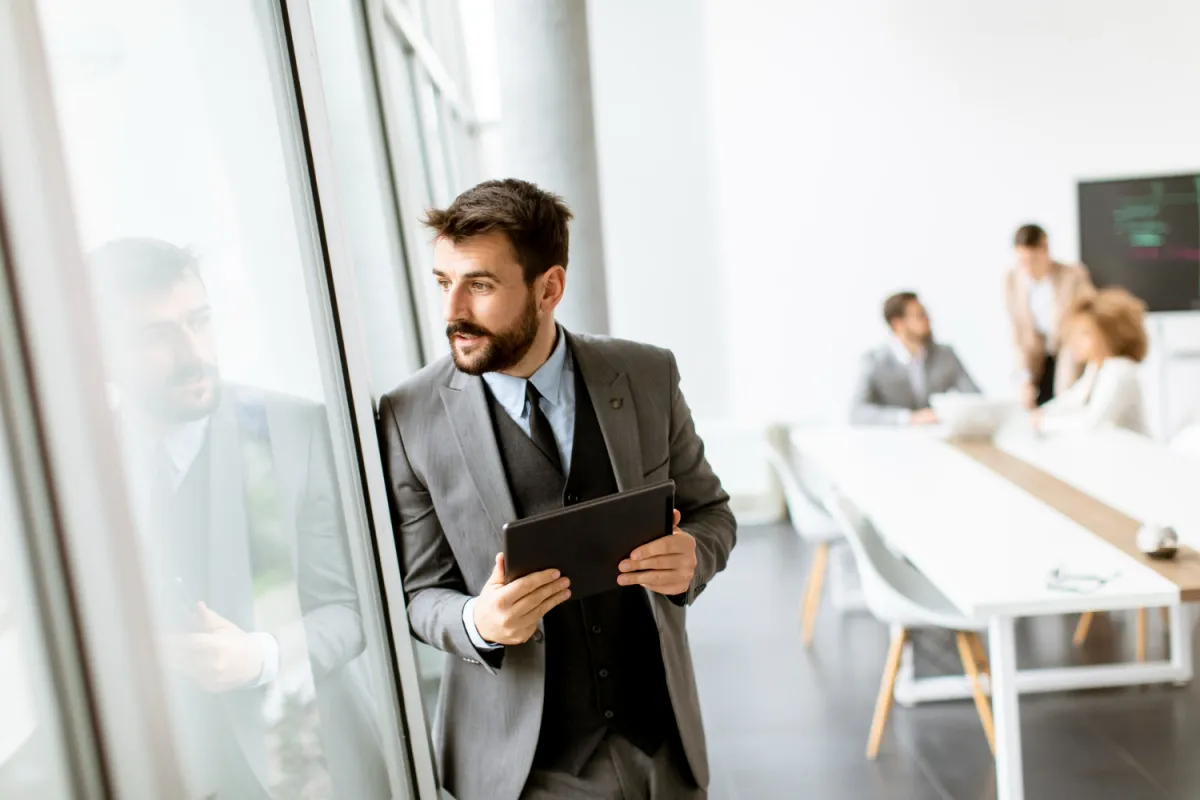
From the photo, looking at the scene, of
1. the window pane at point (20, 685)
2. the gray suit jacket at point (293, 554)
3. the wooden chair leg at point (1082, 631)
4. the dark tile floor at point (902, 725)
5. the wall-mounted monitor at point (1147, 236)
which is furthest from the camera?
the wall-mounted monitor at point (1147, 236)

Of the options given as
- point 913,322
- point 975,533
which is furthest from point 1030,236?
point 975,533

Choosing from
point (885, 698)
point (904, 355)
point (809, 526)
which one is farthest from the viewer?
point (904, 355)

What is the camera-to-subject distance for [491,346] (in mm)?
1737

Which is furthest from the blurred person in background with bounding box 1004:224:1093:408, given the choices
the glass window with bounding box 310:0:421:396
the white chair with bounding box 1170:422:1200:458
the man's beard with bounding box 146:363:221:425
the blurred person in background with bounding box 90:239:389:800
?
the man's beard with bounding box 146:363:221:425

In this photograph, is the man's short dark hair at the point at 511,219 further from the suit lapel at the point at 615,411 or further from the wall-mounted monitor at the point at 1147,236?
the wall-mounted monitor at the point at 1147,236

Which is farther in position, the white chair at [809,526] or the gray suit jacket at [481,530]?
the white chair at [809,526]

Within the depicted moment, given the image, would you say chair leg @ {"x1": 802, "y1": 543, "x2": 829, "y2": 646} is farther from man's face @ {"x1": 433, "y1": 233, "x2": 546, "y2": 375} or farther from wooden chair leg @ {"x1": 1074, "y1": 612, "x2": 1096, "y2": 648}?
man's face @ {"x1": 433, "y1": 233, "x2": 546, "y2": 375}

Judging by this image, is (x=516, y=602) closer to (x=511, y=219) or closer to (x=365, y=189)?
(x=511, y=219)

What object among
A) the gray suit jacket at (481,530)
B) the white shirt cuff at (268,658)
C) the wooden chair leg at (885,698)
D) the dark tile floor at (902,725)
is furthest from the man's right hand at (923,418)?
the white shirt cuff at (268,658)

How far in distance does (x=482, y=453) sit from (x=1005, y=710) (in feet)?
6.45

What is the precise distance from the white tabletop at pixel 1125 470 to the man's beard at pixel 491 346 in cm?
241

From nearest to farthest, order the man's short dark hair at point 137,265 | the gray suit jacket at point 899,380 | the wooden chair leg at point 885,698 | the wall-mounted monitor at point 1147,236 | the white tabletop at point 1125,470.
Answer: the man's short dark hair at point 137,265 → the white tabletop at point 1125,470 → the wooden chair leg at point 885,698 → the gray suit jacket at point 899,380 → the wall-mounted monitor at point 1147,236

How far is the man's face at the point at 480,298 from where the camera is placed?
172 cm

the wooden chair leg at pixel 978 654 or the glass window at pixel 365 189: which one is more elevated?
the glass window at pixel 365 189
